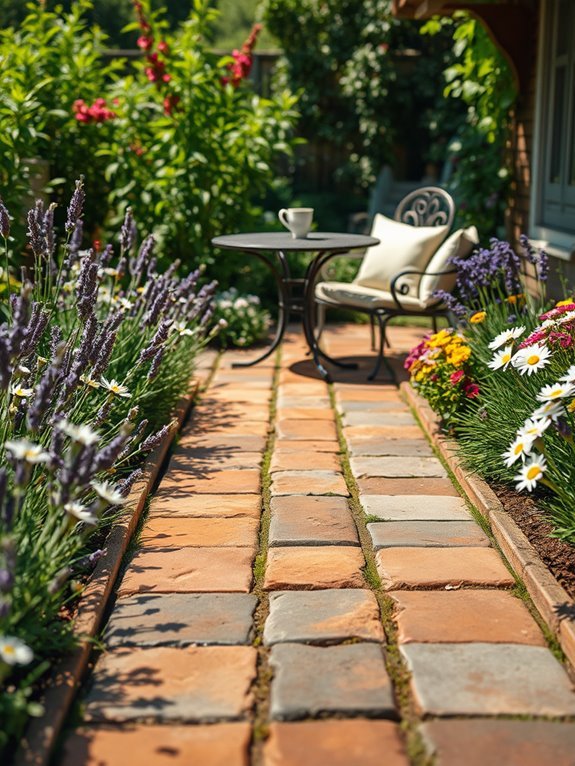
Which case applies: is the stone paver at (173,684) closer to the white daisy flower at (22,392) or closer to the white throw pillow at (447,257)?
the white daisy flower at (22,392)

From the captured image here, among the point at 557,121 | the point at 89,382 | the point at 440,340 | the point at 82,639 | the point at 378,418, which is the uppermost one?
the point at 557,121

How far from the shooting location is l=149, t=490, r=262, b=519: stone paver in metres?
3.42

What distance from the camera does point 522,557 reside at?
285cm

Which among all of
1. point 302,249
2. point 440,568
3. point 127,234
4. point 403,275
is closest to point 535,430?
point 440,568

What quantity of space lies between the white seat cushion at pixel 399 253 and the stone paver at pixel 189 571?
291 centimetres

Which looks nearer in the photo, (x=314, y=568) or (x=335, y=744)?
(x=335, y=744)

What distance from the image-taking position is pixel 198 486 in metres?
3.72

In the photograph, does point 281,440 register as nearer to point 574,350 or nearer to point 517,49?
point 574,350

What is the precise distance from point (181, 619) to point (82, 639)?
0.33 metres

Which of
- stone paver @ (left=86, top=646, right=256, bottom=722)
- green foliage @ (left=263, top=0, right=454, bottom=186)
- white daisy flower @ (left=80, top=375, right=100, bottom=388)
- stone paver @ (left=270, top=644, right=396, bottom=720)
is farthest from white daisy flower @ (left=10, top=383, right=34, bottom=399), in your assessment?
green foliage @ (left=263, top=0, right=454, bottom=186)

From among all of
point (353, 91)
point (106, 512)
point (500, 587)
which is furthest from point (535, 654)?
point (353, 91)

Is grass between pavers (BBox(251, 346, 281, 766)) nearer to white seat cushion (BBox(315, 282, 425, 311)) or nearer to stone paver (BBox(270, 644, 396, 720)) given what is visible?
stone paver (BBox(270, 644, 396, 720))

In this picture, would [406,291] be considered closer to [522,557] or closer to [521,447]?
[522,557]

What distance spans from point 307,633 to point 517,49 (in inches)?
192
